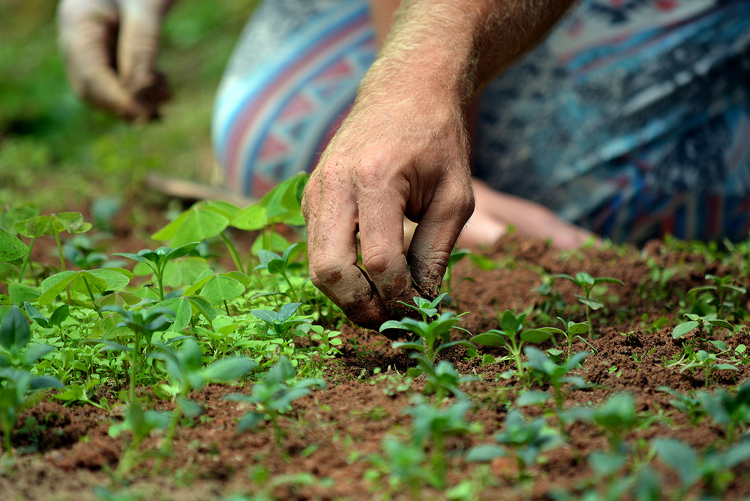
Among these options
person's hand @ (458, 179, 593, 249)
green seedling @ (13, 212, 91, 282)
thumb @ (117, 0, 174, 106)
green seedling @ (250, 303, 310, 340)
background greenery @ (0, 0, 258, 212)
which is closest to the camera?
green seedling @ (250, 303, 310, 340)

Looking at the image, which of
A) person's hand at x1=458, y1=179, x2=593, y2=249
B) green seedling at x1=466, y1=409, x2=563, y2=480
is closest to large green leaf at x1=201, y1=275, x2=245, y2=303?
green seedling at x1=466, y1=409, x2=563, y2=480

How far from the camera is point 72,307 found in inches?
57.2

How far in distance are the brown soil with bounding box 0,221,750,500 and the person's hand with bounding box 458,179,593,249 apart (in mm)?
1218

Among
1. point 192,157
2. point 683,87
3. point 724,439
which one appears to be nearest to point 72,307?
point 724,439

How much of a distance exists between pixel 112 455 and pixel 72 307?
1.88ft

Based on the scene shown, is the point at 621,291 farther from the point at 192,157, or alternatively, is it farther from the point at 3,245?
the point at 192,157

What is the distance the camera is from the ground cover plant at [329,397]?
848 millimetres

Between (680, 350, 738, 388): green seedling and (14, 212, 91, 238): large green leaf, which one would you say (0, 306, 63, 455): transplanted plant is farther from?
(680, 350, 738, 388): green seedling

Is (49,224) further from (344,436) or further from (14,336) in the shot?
(344,436)

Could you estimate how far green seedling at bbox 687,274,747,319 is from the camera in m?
1.54

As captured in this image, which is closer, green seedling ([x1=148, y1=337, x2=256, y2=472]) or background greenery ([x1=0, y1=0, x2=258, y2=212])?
green seedling ([x1=148, y1=337, x2=256, y2=472])

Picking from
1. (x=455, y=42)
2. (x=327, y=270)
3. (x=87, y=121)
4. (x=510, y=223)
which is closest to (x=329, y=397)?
(x=327, y=270)

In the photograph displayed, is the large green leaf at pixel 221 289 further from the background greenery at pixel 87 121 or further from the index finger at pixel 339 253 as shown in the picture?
the background greenery at pixel 87 121

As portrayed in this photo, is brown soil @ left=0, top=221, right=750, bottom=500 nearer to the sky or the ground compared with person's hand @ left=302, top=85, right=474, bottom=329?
nearer to the ground
